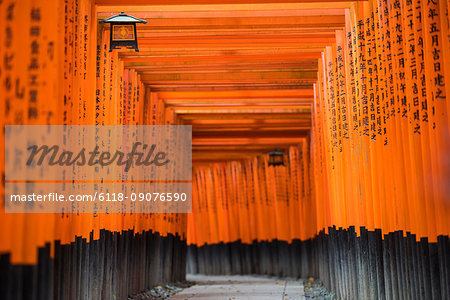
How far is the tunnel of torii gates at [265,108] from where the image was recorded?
420 cm

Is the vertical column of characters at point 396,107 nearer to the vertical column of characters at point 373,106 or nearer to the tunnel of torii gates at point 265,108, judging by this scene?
the tunnel of torii gates at point 265,108

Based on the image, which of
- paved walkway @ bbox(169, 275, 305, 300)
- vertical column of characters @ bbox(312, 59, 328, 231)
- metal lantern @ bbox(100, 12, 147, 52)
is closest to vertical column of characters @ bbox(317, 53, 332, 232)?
vertical column of characters @ bbox(312, 59, 328, 231)

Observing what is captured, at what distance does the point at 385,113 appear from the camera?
599 centimetres

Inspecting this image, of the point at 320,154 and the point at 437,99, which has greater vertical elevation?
the point at 320,154

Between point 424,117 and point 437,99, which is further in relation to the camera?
point 424,117

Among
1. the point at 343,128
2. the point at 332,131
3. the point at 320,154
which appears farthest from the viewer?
the point at 320,154

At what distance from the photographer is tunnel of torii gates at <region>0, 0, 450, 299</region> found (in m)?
4.20

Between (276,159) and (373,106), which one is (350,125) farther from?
(276,159)

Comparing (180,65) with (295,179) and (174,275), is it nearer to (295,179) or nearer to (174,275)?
(174,275)

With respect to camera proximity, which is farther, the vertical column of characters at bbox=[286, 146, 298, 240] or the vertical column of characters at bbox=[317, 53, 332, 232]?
the vertical column of characters at bbox=[286, 146, 298, 240]

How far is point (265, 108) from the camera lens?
13.3 meters

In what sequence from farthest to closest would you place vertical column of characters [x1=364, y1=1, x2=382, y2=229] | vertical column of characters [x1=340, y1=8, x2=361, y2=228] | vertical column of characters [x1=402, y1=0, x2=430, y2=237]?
vertical column of characters [x1=340, y1=8, x2=361, y2=228] → vertical column of characters [x1=364, y1=1, x2=382, y2=229] → vertical column of characters [x1=402, y1=0, x2=430, y2=237]

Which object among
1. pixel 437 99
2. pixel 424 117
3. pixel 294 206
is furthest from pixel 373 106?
pixel 294 206

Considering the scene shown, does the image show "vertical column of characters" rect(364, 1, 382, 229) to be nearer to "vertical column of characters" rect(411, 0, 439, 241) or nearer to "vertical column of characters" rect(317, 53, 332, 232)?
"vertical column of characters" rect(411, 0, 439, 241)
